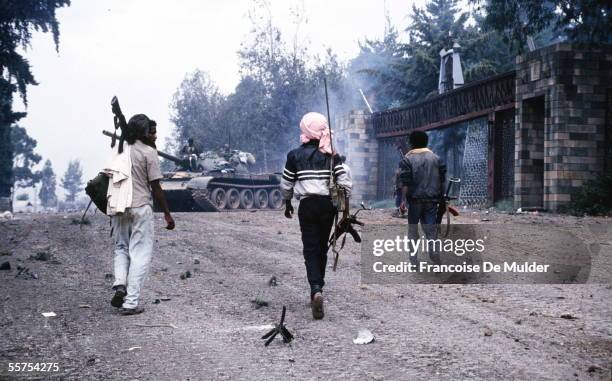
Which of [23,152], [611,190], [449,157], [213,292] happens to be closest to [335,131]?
[449,157]

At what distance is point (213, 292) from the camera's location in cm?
702

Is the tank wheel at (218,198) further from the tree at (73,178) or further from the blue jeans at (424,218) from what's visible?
the tree at (73,178)

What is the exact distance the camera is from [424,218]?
305 inches

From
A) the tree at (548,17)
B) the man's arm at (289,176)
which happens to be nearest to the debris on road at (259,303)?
the man's arm at (289,176)

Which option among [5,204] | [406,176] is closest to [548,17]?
[406,176]

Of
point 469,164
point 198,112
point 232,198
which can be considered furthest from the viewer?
point 198,112

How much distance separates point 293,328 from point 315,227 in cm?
100

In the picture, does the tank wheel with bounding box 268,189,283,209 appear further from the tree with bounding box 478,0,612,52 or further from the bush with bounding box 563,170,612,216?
the bush with bounding box 563,170,612,216

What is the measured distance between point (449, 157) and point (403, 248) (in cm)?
2586

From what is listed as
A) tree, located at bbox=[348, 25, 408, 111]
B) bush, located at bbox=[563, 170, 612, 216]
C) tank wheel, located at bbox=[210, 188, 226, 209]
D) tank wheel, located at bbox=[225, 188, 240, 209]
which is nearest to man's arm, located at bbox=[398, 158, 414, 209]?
bush, located at bbox=[563, 170, 612, 216]

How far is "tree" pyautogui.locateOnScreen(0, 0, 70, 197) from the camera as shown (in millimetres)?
23125

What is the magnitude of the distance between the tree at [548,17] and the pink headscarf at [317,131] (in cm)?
1552

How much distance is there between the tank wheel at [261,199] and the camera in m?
26.6

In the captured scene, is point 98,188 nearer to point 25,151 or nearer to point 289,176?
point 289,176
